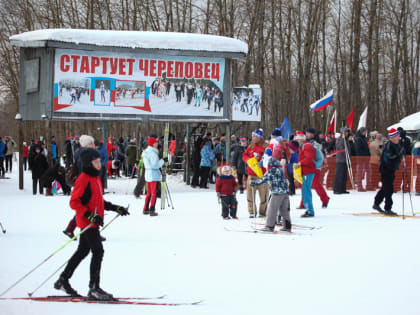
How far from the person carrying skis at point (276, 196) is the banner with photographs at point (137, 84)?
33.9ft

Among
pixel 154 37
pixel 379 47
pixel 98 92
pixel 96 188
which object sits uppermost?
pixel 379 47

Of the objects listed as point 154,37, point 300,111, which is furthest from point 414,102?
point 154,37

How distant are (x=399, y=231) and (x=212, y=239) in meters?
3.58

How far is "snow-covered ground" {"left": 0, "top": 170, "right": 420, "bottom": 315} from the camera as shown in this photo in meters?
5.48

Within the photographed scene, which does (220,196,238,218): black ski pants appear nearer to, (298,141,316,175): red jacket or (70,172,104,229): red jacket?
(298,141,316,175): red jacket

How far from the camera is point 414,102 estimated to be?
40625 millimetres

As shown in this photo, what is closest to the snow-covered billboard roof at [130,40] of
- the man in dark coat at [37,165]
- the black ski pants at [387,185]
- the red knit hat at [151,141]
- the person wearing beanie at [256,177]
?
the man in dark coat at [37,165]

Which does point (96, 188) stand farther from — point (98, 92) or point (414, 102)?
point (414, 102)

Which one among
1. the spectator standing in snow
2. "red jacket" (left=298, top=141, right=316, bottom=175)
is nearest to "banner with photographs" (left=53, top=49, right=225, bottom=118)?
the spectator standing in snow

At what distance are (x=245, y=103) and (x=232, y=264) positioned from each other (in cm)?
1505

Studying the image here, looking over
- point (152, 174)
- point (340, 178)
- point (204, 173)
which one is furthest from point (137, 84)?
point (152, 174)

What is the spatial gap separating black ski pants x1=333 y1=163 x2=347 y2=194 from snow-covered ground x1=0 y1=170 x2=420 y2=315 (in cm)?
529

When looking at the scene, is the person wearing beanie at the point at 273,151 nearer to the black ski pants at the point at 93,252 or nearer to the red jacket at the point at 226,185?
the red jacket at the point at 226,185

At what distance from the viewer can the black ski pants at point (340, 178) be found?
17.6 metres
